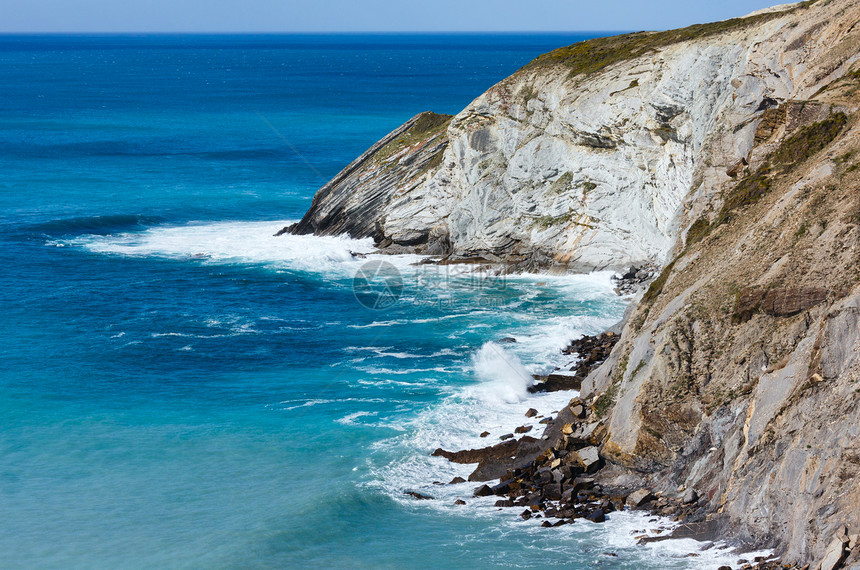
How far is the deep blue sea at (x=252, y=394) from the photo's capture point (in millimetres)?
25062

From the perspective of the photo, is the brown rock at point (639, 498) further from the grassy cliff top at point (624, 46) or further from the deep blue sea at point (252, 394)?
the grassy cliff top at point (624, 46)

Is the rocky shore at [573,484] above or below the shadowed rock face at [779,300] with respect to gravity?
below

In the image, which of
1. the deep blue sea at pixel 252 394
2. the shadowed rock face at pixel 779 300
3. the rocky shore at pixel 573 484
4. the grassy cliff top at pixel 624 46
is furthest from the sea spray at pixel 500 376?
the grassy cliff top at pixel 624 46

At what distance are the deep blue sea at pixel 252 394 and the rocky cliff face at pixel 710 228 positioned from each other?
9.08 ft

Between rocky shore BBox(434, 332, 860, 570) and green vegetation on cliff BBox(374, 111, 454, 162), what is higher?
green vegetation on cliff BBox(374, 111, 454, 162)

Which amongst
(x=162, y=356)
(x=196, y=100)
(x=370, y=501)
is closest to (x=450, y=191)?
(x=162, y=356)

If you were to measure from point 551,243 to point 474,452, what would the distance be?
25772 millimetres

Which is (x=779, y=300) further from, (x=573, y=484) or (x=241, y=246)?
(x=241, y=246)

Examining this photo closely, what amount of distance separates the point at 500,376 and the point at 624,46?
88.5 ft

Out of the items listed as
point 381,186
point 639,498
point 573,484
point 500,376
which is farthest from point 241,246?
point 639,498

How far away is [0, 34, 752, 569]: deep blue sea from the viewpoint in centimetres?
2506

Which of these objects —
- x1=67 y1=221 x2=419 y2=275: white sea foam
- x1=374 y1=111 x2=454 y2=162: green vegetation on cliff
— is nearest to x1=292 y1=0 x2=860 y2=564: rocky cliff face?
x1=67 y1=221 x2=419 y2=275: white sea foam

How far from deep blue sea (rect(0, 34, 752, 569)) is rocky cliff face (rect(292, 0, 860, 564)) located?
277 cm

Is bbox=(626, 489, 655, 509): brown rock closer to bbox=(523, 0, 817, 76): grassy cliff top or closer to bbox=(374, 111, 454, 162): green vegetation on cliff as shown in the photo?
bbox=(523, 0, 817, 76): grassy cliff top
